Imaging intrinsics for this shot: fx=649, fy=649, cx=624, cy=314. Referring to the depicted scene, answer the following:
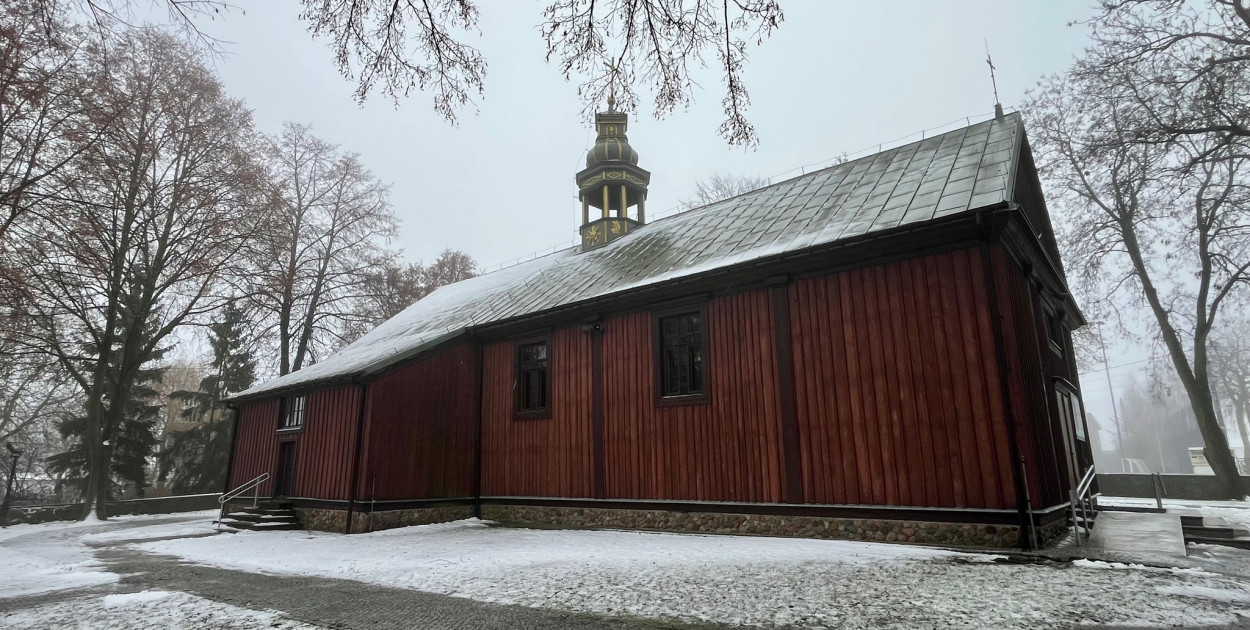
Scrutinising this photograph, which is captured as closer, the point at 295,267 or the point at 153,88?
the point at 153,88

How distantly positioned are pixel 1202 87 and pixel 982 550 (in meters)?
10.5

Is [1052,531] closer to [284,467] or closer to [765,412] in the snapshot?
[765,412]

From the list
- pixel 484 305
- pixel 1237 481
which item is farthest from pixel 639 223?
pixel 1237 481

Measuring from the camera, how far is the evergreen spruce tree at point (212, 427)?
26.5 meters

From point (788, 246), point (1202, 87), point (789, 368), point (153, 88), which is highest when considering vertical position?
point (153, 88)

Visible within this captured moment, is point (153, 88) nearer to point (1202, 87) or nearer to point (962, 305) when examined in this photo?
point (962, 305)

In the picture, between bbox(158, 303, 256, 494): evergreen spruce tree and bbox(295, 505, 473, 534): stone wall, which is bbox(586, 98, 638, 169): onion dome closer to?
bbox(295, 505, 473, 534): stone wall

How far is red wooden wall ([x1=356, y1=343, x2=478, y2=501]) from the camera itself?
12.6 m

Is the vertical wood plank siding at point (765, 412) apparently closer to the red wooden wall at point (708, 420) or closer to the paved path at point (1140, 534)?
the red wooden wall at point (708, 420)

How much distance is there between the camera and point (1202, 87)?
1193cm

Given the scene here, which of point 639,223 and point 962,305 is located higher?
point 639,223

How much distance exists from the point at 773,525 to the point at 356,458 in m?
8.00

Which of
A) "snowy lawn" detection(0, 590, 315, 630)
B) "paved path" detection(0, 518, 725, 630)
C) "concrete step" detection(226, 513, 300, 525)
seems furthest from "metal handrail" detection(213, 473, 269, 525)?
"snowy lawn" detection(0, 590, 315, 630)

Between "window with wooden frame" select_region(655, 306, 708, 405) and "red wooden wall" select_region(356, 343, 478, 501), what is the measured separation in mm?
5092
